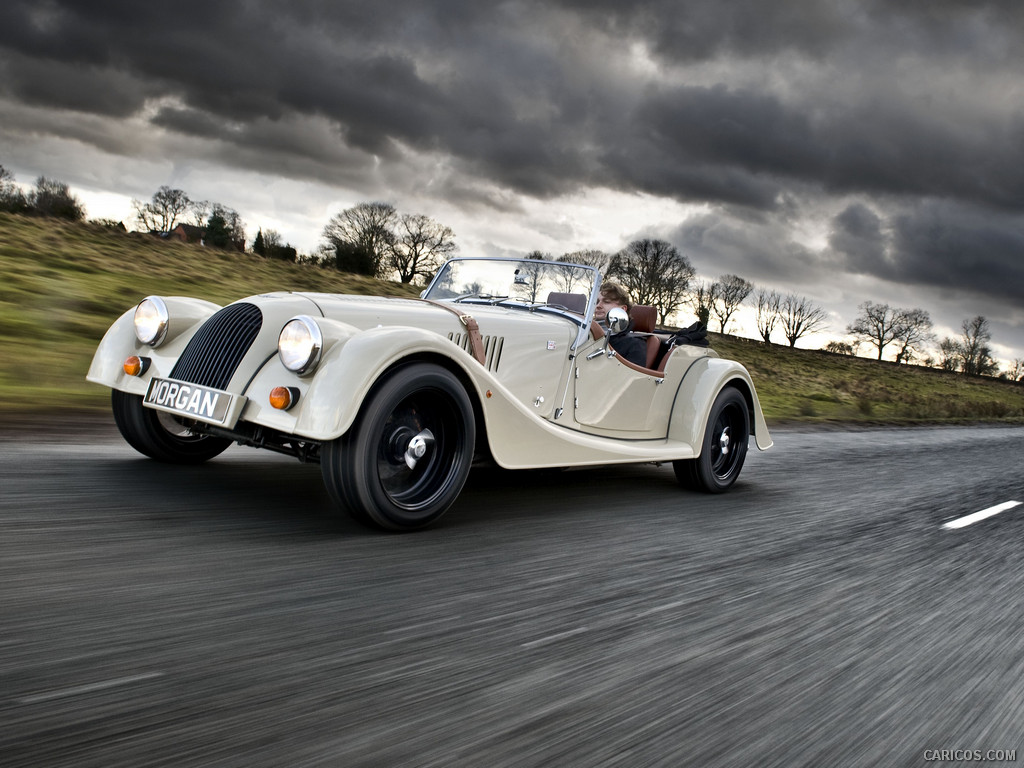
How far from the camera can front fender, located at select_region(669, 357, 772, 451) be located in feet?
18.3

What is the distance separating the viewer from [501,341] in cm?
450

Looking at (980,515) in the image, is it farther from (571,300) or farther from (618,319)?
(571,300)

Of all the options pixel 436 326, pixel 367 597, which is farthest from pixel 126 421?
pixel 367 597

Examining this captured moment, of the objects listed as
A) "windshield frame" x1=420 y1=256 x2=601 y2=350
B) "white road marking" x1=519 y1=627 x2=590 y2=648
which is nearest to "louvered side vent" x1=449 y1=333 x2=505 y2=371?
"windshield frame" x1=420 y1=256 x2=601 y2=350

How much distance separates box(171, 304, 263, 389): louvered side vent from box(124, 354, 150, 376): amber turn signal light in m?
0.29

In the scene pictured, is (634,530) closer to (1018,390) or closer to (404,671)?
(404,671)

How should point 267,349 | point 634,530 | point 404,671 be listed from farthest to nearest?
1. point 634,530
2. point 267,349
3. point 404,671

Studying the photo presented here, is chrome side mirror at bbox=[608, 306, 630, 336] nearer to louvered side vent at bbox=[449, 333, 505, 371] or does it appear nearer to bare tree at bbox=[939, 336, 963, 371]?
louvered side vent at bbox=[449, 333, 505, 371]

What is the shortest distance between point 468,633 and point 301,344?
5.16 ft

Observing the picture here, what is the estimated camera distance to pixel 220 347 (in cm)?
373

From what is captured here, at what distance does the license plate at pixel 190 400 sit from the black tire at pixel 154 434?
561mm

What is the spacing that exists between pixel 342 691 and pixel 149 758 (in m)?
0.49

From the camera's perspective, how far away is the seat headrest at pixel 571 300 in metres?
5.15

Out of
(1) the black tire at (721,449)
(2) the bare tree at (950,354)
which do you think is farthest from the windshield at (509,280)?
(2) the bare tree at (950,354)
